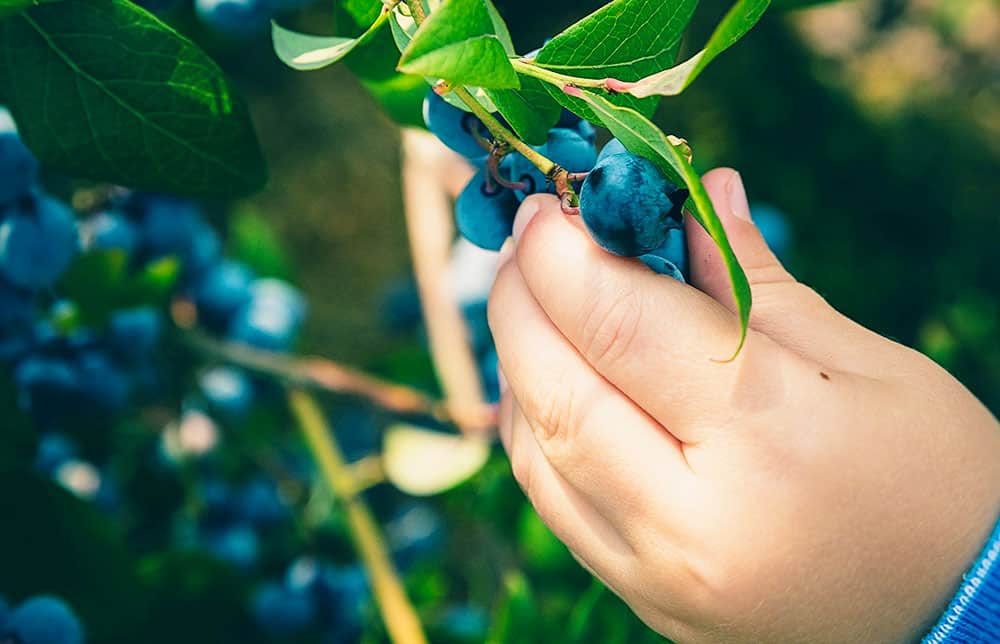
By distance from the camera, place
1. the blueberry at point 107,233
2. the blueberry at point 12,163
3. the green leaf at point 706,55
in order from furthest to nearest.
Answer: the blueberry at point 107,233
the blueberry at point 12,163
the green leaf at point 706,55

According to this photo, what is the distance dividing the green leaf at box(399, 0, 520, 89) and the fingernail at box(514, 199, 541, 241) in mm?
137

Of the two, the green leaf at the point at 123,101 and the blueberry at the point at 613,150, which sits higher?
the blueberry at the point at 613,150

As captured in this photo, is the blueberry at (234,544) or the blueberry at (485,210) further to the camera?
the blueberry at (234,544)

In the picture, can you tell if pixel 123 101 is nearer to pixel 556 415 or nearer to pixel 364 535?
pixel 556 415

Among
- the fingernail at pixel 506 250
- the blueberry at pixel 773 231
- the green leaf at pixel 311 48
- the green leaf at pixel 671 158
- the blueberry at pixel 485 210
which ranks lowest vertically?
the blueberry at pixel 773 231

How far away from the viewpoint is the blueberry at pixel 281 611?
113cm

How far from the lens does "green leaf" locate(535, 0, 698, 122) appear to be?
512mm

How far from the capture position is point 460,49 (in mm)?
432

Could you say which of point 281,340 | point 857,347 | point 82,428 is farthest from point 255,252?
point 857,347

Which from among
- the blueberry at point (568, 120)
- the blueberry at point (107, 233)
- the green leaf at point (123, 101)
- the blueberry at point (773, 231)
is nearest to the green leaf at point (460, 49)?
the blueberry at point (568, 120)

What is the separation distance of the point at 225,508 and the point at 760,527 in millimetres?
873

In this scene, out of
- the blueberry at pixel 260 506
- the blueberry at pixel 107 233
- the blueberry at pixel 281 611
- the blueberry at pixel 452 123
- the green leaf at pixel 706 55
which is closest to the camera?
the green leaf at pixel 706 55

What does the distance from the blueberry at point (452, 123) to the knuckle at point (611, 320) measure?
0.48 feet

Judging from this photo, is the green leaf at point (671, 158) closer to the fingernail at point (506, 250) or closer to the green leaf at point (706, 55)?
the green leaf at point (706, 55)
